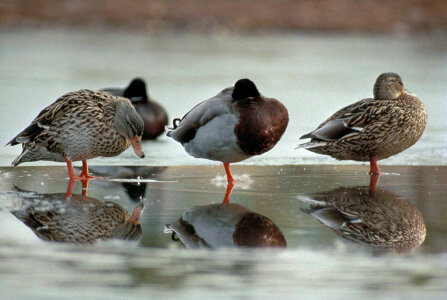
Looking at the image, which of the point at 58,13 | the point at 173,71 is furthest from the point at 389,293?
the point at 58,13

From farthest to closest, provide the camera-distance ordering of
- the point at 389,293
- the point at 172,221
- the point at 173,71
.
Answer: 1. the point at 173,71
2. the point at 172,221
3. the point at 389,293

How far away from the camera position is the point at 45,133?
595cm

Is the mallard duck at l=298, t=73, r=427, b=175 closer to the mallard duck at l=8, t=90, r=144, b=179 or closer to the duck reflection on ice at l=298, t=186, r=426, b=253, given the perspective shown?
the duck reflection on ice at l=298, t=186, r=426, b=253

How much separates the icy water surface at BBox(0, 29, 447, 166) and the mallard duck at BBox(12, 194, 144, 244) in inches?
68.6

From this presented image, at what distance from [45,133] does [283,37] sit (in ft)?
39.7

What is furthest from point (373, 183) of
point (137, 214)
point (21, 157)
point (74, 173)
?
point (21, 157)

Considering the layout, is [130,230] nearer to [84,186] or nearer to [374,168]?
[84,186]

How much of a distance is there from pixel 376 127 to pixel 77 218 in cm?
A: 248

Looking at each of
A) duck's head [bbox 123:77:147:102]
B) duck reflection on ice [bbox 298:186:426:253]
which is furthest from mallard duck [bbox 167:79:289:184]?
duck's head [bbox 123:77:147:102]

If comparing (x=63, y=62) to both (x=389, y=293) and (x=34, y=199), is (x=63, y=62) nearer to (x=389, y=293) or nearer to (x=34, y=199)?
(x=34, y=199)

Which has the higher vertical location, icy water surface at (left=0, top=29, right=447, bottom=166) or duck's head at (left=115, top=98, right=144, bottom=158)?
duck's head at (left=115, top=98, right=144, bottom=158)

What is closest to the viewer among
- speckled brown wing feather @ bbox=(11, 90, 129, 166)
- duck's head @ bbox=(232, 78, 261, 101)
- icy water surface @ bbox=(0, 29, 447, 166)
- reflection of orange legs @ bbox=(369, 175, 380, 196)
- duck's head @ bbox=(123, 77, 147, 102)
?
reflection of orange legs @ bbox=(369, 175, 380, 196)

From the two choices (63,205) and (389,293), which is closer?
(389,293)

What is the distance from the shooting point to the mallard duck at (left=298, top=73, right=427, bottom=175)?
6.17m
